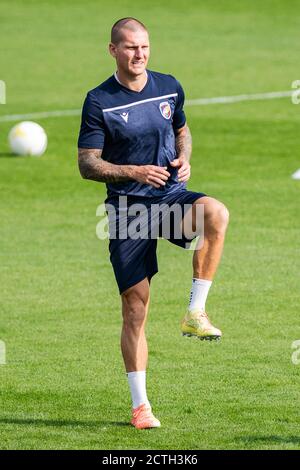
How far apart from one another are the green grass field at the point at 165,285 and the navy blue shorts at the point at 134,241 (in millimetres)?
1304

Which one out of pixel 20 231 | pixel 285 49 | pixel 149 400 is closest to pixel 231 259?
pixel 20 231

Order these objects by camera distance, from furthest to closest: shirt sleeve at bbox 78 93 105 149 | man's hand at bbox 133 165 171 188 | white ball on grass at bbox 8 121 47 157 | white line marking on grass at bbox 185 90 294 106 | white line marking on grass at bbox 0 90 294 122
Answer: white line marking on grass at bbox 185 90 294 106 → white line marking on grass at bbox 0 90 294 122 → white ball on grass at bbox 8 121 47 157 → shirt sleeve at bbox 78 93 105 149 → man's hand at bbox 133 165 171 188

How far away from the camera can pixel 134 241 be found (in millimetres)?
10914

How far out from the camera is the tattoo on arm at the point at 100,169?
1058cm

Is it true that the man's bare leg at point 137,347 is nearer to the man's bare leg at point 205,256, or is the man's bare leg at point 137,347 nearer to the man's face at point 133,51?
the man's bare leg at point 205,256

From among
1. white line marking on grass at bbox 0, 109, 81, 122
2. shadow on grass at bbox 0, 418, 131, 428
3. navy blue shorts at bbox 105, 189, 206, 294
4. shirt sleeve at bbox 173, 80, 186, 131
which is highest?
white line marking on grass at bbox 0, 109, 81, 122

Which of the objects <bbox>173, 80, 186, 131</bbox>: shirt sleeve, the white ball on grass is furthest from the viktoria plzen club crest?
the white ball on grass

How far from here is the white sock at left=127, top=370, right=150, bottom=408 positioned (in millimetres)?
11039

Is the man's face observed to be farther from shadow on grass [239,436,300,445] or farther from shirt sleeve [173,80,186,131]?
shadow on grass [239,436,300,445]

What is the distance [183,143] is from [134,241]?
0.97 metres

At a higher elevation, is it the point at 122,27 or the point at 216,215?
the point at 122,27

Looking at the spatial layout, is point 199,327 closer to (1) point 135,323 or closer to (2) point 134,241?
(1) point 135,323

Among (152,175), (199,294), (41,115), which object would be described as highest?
(41,115)

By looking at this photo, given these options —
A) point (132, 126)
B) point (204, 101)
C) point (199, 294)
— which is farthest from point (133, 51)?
point (204, 101)
